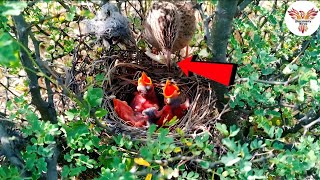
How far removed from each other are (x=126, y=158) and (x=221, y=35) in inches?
18.5

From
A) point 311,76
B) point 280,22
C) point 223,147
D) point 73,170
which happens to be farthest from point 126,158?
point 280,22

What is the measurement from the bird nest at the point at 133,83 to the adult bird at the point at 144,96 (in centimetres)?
8

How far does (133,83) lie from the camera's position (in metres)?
2.03

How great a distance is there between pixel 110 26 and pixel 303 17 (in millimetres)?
757

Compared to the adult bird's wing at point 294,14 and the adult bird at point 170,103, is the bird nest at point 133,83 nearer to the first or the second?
the adult bird at point 170,103

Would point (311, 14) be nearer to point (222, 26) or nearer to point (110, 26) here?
point (222, 26)

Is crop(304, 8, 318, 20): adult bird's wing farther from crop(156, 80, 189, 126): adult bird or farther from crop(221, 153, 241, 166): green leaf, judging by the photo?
crop(221, 153, 241, 166): green leaf

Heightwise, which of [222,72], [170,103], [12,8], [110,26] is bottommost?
[170,103]

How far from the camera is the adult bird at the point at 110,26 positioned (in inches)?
71.4

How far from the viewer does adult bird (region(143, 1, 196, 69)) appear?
5.87 ft

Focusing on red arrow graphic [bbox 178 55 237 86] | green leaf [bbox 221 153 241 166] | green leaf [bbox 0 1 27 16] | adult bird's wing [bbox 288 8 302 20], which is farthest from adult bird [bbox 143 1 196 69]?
green leaf [bbox 0 1 27 16]

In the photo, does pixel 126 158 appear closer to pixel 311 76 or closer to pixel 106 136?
pixel 106 136

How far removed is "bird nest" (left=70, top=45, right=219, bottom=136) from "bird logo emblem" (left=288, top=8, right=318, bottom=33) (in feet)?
1.38

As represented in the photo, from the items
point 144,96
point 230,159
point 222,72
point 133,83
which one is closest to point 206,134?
point 230,159
